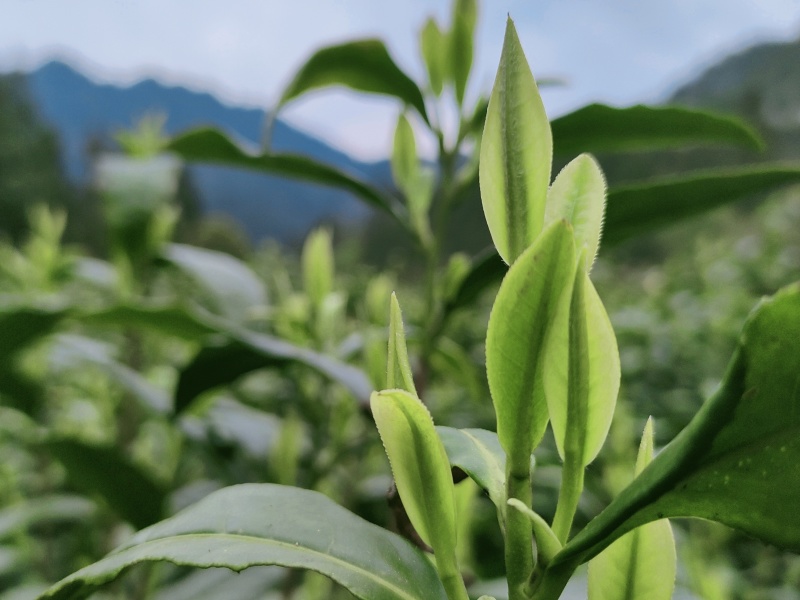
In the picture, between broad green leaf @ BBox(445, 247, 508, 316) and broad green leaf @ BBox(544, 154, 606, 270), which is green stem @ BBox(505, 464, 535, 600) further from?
broad green leaf @ BBox(445, 247, 508, 316)

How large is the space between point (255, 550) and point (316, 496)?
42 millimetres

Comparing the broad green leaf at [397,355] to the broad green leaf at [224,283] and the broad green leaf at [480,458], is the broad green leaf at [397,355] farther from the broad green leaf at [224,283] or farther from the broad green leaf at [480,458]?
the broad green leaf at [224,283]

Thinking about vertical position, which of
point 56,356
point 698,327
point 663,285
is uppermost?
point 56,356

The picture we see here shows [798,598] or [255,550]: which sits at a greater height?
[255,550]

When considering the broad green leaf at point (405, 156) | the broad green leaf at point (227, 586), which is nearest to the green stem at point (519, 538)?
the broad green leaf at point (405, 156)

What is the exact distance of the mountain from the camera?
37.7 ft

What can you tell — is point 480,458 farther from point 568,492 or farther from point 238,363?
point 238,363

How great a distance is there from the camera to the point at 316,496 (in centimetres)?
24

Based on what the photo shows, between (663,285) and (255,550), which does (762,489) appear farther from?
(663,285)

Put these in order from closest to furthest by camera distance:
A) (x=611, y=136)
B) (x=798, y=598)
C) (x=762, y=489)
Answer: (x=762, y=489) → (x=611, y=136) → (x=798, y=598)

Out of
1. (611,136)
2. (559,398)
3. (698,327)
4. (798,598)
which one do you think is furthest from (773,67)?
(559,398)

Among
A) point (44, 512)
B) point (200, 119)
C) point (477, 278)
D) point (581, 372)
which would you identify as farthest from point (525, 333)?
point (200, 119)

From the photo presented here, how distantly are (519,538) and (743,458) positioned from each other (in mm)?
70

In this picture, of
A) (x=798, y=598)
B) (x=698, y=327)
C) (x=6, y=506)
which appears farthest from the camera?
(x=698, y=327)
